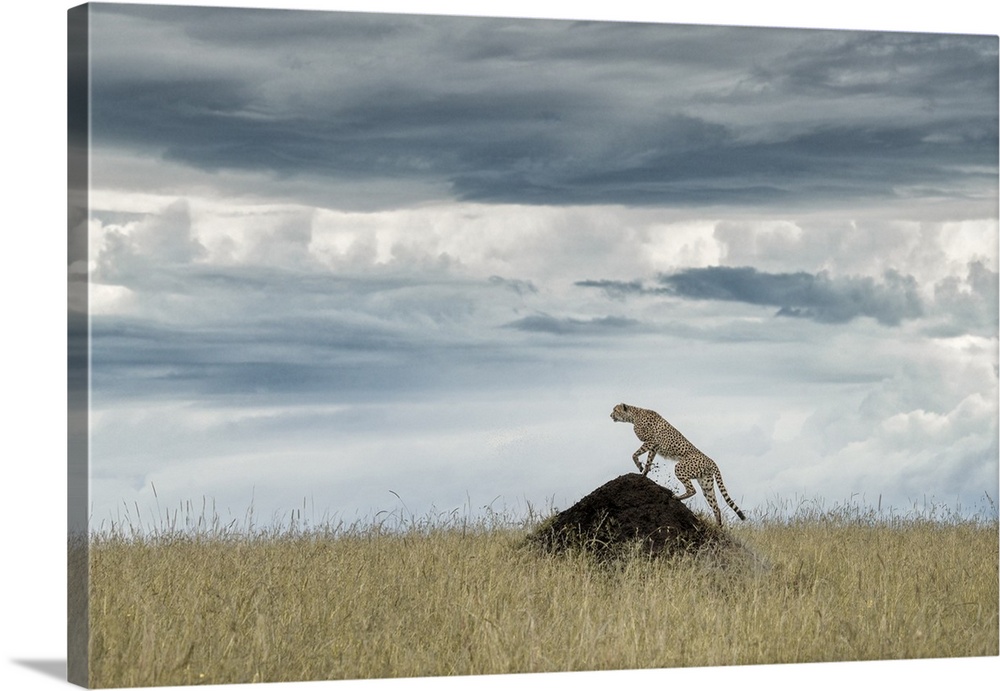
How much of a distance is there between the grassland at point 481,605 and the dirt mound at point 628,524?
20cm

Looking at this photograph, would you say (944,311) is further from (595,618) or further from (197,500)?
(197,500)

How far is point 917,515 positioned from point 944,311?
1786 mm

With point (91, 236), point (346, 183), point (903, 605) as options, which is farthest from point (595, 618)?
point (91, 236)

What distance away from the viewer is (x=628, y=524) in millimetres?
13328

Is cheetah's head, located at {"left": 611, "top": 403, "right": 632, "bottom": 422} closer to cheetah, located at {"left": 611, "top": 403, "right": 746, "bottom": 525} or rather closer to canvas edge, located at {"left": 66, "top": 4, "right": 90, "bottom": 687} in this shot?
cheetah, located at {"left": 611, "top": 403, "right": 746, "bottom": 525}

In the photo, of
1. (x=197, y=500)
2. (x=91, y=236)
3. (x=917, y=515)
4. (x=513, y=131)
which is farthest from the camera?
(x=917, y=515)

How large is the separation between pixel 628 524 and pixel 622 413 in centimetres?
92

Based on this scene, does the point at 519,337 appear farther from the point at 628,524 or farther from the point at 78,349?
the point at 78,349

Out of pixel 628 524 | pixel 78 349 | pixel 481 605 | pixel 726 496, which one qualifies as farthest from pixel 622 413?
pixel 78 349

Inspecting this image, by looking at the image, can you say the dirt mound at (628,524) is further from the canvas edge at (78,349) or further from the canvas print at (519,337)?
the canvas edge at (78,349)

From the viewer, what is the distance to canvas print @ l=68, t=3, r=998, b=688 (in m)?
11.6

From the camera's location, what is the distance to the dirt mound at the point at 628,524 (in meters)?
13.2

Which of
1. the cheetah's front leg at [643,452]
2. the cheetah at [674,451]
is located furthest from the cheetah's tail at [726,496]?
the cheetah's front leg at [643,452]

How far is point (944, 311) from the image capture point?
13.5 m
